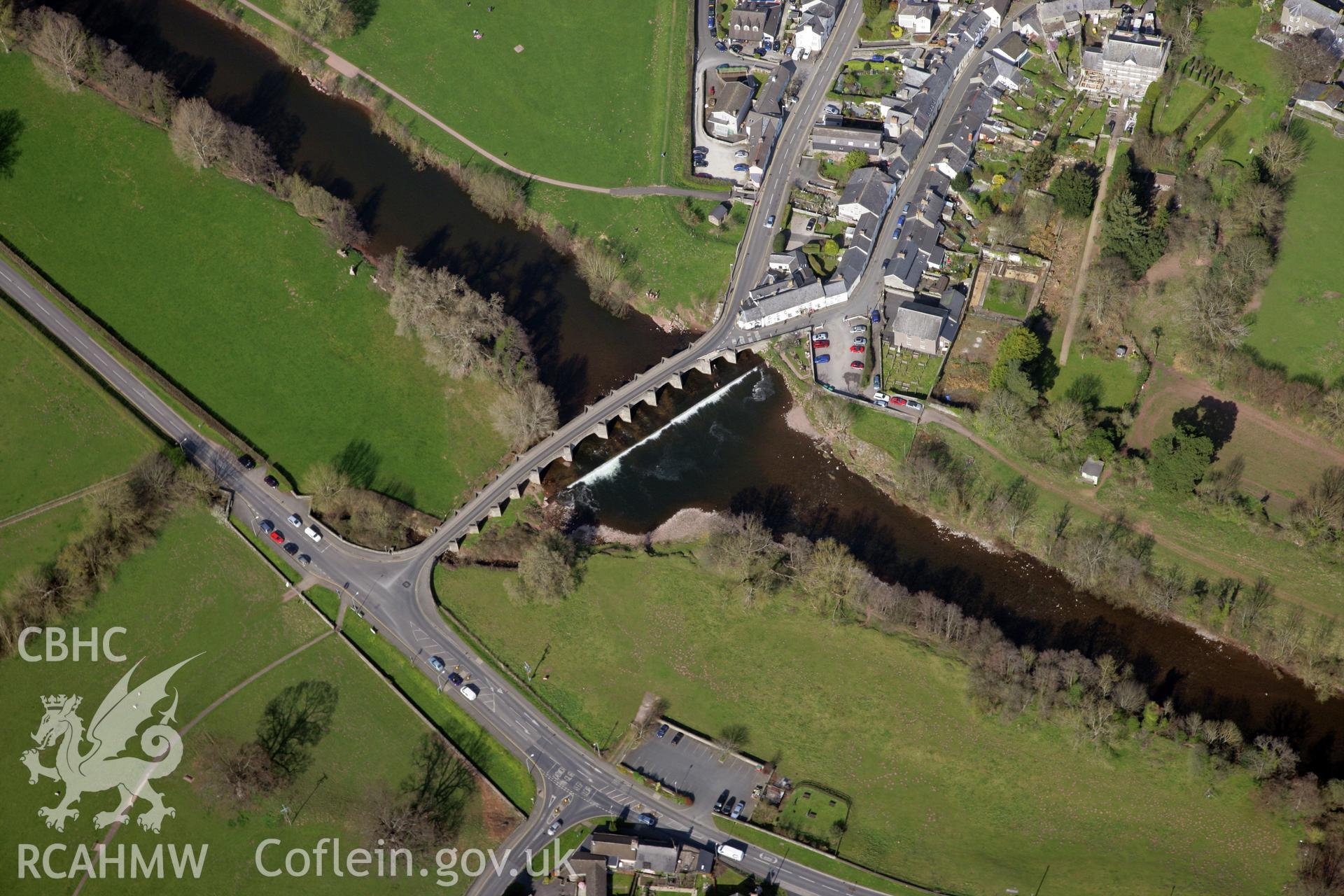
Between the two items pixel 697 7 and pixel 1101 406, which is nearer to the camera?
pixel 1101 406

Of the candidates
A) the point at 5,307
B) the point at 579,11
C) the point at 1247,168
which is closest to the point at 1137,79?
the point at 1247,168

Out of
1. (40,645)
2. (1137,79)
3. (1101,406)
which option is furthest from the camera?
(1137,79)

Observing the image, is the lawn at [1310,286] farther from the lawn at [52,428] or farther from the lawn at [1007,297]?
Answer: the lawn at [52,428]

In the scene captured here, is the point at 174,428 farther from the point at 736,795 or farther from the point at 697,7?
the point at 697,7

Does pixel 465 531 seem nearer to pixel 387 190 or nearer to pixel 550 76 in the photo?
pixel 387 190

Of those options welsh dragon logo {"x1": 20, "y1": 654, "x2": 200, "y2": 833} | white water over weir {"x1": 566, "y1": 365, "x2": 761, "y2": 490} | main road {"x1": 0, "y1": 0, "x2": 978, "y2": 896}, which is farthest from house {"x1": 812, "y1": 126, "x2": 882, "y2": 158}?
welsh dragon logo {"x1": 20, "y1": 654, "x2": 200, "y2": 833}

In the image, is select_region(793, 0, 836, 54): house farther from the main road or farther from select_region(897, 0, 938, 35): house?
select_region(897, 0, 938, 35): house

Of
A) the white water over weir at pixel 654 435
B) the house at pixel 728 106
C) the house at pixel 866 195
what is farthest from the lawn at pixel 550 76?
the white water over weir at pixel 654 435
